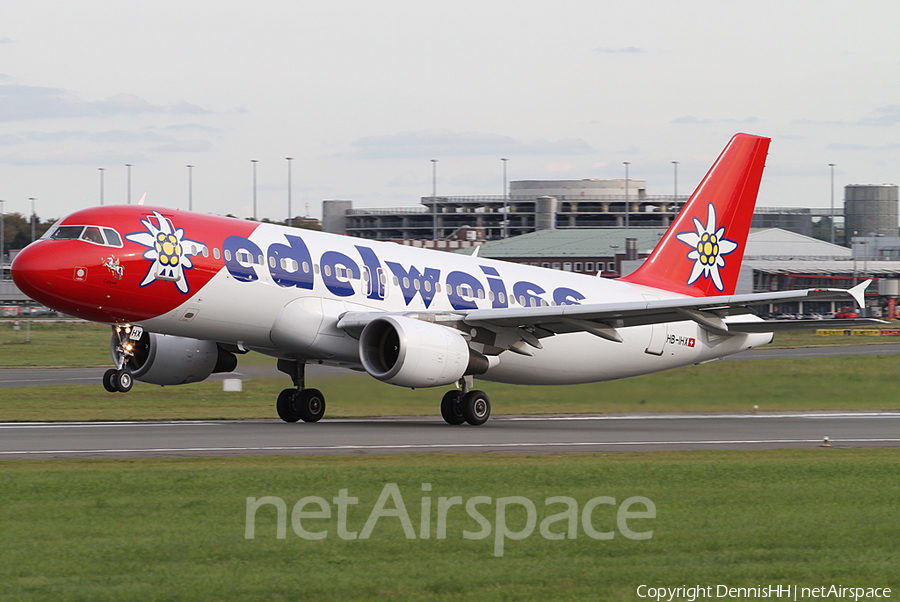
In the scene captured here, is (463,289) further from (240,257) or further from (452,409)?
(240,257)

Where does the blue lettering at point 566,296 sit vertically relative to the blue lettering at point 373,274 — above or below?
below

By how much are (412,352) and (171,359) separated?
6736 mm

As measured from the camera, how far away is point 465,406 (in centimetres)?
2478

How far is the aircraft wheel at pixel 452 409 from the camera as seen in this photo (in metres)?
24.9

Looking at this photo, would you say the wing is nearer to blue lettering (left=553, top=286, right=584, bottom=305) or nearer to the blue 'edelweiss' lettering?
the blue 'edelweiss' lettering

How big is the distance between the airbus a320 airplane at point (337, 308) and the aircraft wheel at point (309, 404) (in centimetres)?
3

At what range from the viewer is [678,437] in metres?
21.9

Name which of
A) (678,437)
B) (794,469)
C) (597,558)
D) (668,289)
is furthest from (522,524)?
(668,289)

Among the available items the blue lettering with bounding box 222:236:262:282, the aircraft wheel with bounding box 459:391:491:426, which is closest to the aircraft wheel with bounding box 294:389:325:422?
the aircraft wheel with bounding box 459:391:491:426

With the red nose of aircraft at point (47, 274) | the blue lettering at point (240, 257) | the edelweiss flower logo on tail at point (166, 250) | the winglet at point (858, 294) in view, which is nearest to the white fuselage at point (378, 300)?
the blue lettering at point (240, 257)

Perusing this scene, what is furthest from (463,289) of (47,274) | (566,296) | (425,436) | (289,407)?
(47,274)

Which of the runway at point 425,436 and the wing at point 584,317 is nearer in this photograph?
the runway at point 425,436

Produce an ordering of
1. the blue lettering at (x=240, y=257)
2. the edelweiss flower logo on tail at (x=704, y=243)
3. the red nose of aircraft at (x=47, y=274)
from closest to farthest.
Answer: the red nose of aircraft at (x=47, y=274), the blue lettering at (x=240, y=257), the edelweiss flower logo on tail at (x=704, y=243)

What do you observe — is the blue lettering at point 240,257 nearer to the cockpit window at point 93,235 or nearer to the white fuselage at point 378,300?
the white fuselage at point 378,300
